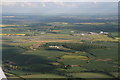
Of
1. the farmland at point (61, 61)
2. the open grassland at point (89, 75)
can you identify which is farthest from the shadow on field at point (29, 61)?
the open grassland at point (89, 75)

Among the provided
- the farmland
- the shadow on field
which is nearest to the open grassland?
the farmland

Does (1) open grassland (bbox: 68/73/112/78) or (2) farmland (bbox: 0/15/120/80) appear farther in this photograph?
(2) farmland (bbox: 0/15/120/80)

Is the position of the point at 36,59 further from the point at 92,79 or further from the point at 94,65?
the point at 92,79

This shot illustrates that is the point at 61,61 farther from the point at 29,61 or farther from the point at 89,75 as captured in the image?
the point at 89,75

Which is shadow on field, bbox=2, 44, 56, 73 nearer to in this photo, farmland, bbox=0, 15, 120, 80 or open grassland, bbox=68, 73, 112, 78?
farmland, bbox=0, 15, 120, 80

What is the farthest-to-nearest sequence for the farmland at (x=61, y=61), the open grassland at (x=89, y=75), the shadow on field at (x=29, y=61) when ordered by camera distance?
the shadow on field at (x=29, y=61), the farmland at (x=61, y=61), the open grassland at (x=89, y=75)

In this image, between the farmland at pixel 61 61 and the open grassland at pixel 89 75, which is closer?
the open grassland at pixel 89 75

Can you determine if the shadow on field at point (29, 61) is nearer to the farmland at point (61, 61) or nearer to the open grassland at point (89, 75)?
the farmland at point (61, 61)

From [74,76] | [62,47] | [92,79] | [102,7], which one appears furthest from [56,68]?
[102,7]
